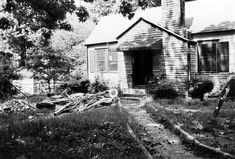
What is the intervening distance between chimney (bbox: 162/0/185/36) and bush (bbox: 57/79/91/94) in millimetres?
7419

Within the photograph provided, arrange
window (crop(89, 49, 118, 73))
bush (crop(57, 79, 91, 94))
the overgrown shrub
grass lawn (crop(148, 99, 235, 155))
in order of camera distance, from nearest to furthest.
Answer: grass lawn (crop(148, 99, 235, 155)) → the overgrown shrub → bush (crop(57, 79, 91, 94)) → window (crop(89, 49, 118, 73))

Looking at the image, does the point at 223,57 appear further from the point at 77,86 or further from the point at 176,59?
the point at 77,86

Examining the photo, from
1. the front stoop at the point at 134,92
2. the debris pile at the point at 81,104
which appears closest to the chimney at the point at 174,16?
the front stoop at the point at 134,92

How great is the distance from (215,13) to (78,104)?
10.4 metres

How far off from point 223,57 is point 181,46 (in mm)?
2462

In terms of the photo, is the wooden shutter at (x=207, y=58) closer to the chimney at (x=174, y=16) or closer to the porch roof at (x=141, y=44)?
the chimney at (x=174, y=16)

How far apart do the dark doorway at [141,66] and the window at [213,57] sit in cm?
331

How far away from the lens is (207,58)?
57.5ft

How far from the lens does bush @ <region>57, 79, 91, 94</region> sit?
859 inches

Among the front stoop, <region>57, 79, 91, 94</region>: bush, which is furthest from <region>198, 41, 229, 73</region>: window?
<region>57, 79, 91, 94</region>: bush

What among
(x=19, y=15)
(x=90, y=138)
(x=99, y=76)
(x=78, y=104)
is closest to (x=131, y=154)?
(x=90, y=138)

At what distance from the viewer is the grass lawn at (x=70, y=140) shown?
18.7ft

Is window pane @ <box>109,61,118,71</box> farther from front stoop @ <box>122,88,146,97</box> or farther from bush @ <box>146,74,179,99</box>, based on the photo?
bush @ <box>146,74,179,99</box>

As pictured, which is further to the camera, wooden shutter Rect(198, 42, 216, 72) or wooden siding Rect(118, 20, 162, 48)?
wooden siding Rect(118, 20, 162, 48)
